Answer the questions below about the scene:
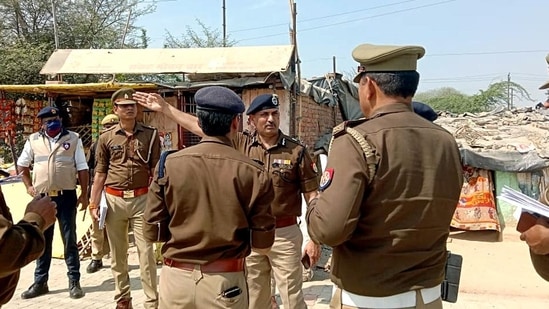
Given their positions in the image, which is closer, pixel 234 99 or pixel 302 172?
pixel 234 99

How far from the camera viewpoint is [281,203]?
3926 millimetres

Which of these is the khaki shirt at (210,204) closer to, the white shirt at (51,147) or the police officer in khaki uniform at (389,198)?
the police officer in khaki uniform at (389,198)

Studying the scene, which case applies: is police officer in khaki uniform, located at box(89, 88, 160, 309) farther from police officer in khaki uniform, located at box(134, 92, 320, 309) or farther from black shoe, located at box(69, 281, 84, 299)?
police officer in khaki uniform, located at box(134, 92, 320, 309)

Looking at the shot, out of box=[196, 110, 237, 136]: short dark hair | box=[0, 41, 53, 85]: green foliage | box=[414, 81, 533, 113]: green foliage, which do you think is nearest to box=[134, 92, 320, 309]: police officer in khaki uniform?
box=[196, 110, 237, 136]: short dark hair

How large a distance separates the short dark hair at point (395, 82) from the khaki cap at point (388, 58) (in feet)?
0.06

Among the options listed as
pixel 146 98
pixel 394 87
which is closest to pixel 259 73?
pixel 146 98

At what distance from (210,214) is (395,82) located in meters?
1.17

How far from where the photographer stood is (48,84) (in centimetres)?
824

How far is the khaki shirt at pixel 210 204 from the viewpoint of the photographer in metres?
2.55

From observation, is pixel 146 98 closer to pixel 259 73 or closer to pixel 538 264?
pixel 538 264

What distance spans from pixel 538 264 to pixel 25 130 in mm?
9964

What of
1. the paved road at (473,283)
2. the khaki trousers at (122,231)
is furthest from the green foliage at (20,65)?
the khaki trousers at (122,231)

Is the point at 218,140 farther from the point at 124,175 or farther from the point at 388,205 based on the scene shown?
the point at 124,175

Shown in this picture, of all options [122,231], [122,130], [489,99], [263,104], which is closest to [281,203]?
[263,104]
